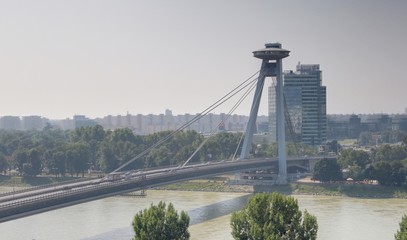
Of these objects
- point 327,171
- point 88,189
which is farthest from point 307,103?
point 88,189

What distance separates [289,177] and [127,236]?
3530 cm

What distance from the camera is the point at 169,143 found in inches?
3593

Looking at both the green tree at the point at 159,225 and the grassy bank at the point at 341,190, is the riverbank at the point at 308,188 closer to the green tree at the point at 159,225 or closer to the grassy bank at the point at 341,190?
the grassy bank at the point at 341,190

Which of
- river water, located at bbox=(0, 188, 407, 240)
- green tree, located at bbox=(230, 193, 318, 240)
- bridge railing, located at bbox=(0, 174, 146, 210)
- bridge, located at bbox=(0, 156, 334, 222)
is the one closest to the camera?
green tree, located at bbox=(230, 193, 318, 240)

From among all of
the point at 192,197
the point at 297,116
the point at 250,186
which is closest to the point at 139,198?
the point at 192,197

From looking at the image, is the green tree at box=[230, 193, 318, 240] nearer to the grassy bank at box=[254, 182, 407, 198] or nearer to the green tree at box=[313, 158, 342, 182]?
the grassy bank at box=[254, 182, 407, 198]

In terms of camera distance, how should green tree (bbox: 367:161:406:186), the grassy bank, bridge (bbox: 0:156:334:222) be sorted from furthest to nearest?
green tree (bbox: 367:161:406:186)
the grassy bank
bridge (bbox: 0:156:334:222)

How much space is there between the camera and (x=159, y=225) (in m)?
30.1

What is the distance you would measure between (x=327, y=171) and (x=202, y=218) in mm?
23760

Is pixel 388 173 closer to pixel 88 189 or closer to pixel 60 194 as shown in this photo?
pixel 88 189

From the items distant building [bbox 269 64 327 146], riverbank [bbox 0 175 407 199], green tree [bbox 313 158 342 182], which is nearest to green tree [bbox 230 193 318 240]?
riverbank [bbox 0 175 407 199]

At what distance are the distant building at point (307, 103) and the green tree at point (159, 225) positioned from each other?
86101 mm

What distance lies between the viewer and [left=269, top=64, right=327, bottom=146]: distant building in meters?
116

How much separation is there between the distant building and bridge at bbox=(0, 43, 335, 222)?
36298mm
